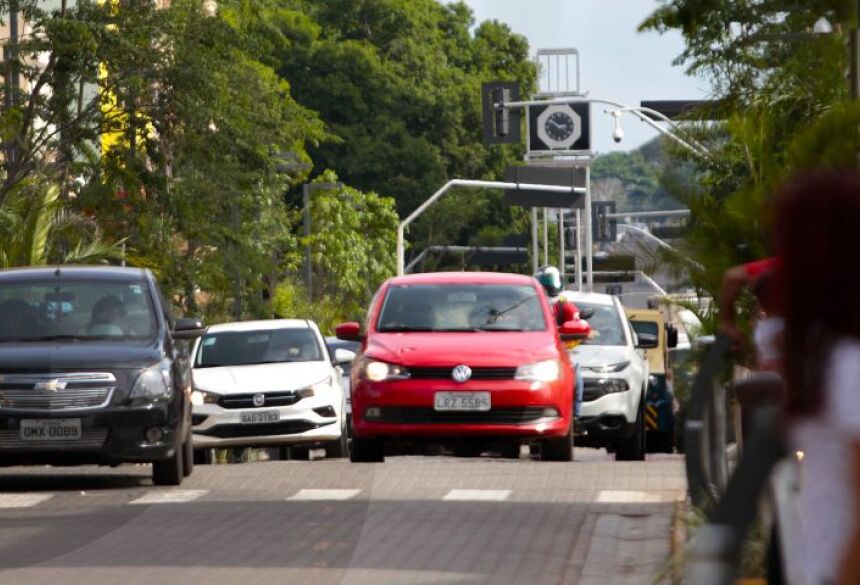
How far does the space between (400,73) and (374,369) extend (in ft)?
226

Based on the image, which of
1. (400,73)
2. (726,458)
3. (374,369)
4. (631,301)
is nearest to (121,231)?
(374,369)

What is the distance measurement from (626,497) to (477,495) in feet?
Result: 3.25

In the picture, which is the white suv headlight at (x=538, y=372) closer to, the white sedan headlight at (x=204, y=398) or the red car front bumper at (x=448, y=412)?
the red car front bumper at (x=448, y=412)

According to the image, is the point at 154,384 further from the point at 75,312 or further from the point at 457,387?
the point at 457,387

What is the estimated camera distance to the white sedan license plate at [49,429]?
15.6 metres

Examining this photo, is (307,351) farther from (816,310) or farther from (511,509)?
(816,310)

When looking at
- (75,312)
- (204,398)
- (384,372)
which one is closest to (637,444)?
(204,398)

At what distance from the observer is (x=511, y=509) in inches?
540

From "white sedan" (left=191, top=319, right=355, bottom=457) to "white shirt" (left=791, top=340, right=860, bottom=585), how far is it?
1786cm

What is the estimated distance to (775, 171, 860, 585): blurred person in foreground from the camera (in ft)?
11.7

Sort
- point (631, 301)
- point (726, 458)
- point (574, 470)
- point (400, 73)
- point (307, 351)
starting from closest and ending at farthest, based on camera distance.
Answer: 1. point (726, 458)
2. point (574, 470)
3. point (307, 351)
4. point (400, 73)
5. point (631, 301)

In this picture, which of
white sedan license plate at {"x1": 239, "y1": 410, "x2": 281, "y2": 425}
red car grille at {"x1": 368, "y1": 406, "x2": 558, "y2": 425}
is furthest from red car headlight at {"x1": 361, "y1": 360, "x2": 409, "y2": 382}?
white sedan license plate at {"x1": 239, "y1": 410, "x2": 281, "y2": 425}

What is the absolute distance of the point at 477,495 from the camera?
48.2 feet

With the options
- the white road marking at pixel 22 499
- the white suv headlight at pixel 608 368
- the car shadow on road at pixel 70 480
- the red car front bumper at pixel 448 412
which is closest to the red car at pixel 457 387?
the red car front bumper at pixel 448 412
